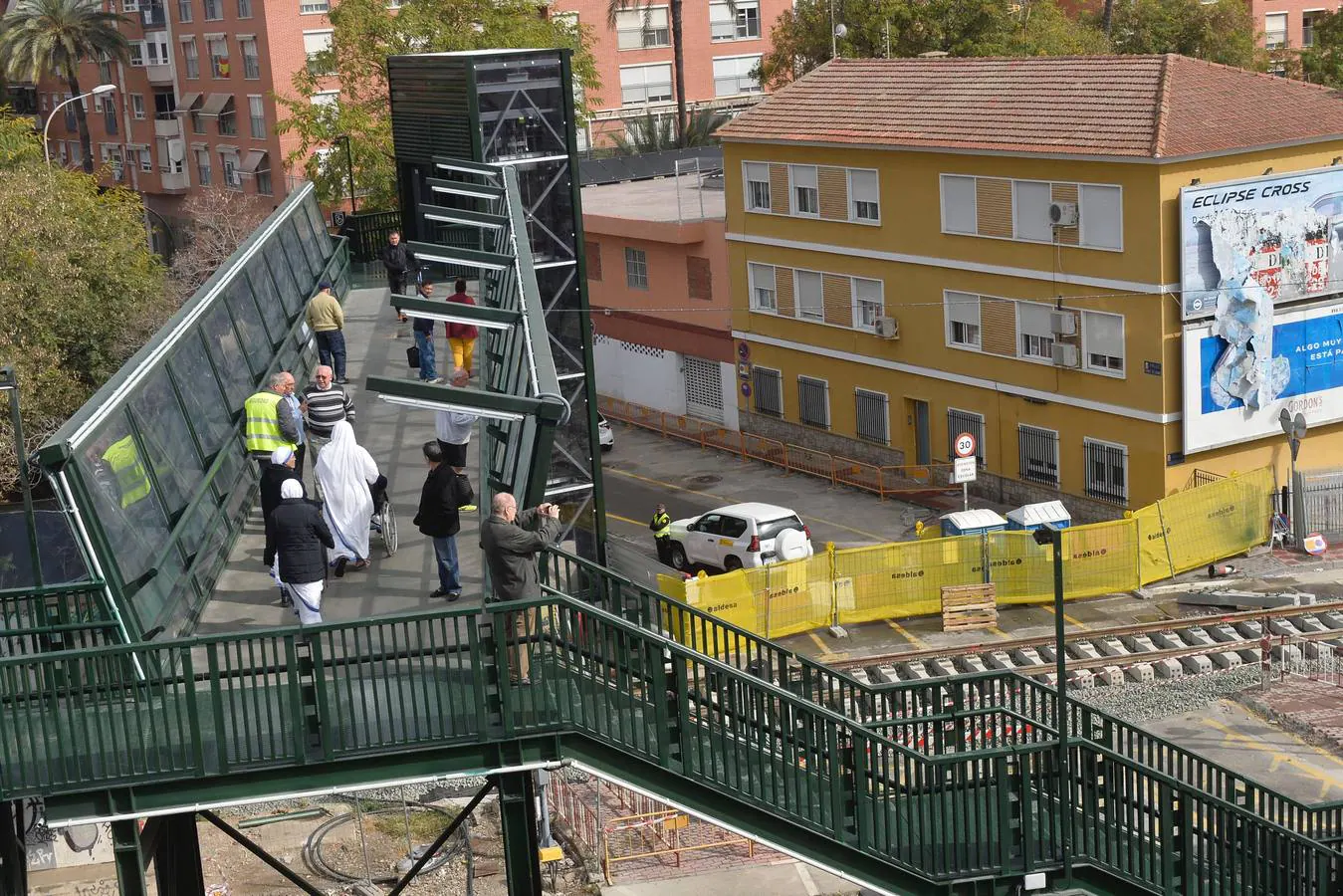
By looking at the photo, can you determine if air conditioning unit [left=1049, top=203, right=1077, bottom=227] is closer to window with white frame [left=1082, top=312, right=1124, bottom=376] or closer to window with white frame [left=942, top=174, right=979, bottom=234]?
window with white frame [left=1082, top=312, right=1124, bottom=376]

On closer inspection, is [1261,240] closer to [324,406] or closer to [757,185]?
[757,185]

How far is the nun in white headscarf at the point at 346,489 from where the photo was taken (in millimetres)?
14453

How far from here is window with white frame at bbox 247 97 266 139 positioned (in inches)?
2736

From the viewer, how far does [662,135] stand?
67.6 metres

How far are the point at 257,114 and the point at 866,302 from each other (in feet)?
118

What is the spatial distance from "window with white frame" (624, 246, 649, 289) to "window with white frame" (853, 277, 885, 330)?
9.81 meters

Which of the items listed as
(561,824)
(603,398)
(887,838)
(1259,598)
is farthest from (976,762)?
(603,398)

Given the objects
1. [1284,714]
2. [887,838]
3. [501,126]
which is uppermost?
[501,126]

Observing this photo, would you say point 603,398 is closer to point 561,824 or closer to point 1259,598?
point 1259,598

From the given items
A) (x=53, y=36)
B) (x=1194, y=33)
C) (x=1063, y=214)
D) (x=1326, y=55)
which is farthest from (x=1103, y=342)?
(x=53, y=36)

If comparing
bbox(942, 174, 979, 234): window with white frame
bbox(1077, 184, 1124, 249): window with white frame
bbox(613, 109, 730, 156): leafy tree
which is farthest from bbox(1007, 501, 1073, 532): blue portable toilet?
bbox(613, 109, 730, 156): leafy tree

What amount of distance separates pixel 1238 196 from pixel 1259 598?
9263 millimetres

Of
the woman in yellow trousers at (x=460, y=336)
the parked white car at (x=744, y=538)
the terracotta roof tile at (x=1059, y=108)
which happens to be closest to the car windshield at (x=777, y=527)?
the parked white car at (x=744, y=538)

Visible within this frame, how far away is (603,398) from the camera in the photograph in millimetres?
53719
